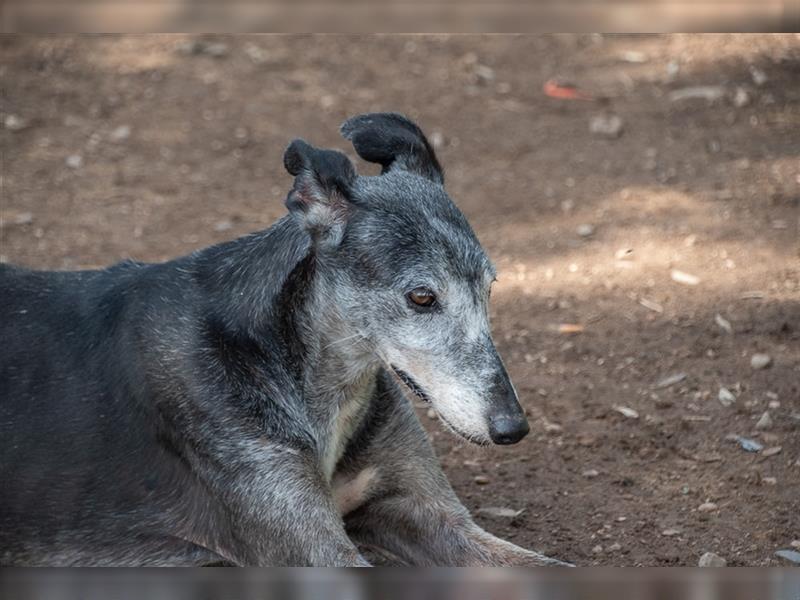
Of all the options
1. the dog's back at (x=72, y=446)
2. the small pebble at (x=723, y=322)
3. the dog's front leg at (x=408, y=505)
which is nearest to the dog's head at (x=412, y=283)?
the dog's front leg at (x=408, y=505)

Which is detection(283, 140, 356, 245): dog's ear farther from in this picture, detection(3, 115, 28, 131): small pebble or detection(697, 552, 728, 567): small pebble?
detection(3, 115, 28, 131): small pebble

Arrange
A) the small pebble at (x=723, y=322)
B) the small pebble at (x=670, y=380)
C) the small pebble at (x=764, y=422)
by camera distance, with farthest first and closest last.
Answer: the small pebble at (x=723, y=322)
the small pebble at (x=670, y=380)
the small pebble at (x=764, y=422)

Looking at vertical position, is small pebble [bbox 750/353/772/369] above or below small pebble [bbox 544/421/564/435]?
above

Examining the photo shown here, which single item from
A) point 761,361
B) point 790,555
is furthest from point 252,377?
point 761,361

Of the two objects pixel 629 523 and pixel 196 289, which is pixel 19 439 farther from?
pixel 629 523

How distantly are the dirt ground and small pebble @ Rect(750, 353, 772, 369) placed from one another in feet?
0.08

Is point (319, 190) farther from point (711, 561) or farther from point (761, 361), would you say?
point (761, 361)

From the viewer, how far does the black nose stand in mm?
3875

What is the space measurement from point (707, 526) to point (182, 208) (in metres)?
3.99

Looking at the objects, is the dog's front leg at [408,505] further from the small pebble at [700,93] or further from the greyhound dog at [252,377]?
Result: the small pebble at [700,93]

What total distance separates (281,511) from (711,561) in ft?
5.30

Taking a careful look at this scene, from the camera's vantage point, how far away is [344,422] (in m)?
4.40

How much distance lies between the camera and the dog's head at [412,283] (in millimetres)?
3949

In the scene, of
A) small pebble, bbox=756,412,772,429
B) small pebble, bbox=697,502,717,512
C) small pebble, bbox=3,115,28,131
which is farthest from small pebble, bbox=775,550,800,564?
small pebble, bbox=3,115,28,131
